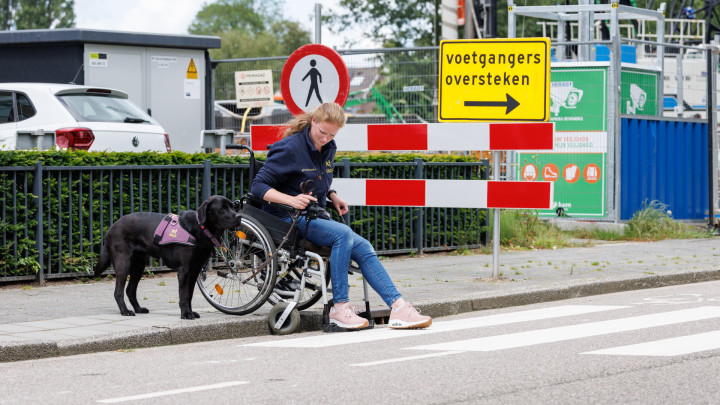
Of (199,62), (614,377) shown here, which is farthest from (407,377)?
(199,62)

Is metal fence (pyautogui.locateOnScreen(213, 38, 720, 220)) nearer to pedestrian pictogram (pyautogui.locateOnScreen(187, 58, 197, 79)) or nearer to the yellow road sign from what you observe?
pedestrian pictogram (pyautogui.locateOnScreen(187, 58, 197, 79))

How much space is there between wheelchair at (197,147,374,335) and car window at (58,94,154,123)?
19.0 feet

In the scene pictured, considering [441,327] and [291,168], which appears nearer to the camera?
[291,168]

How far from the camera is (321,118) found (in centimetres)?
800

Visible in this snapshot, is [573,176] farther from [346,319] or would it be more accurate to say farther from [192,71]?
[346,319]

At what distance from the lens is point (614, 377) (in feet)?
19.8

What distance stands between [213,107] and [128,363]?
13274mm

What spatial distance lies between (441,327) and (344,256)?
0.96 m

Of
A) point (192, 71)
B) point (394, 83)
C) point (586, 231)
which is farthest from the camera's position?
point (192, 71)

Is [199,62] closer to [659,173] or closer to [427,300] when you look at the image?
[659,173]

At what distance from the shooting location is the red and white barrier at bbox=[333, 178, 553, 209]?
10102mm

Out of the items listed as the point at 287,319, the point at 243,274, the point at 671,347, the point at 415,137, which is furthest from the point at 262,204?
the point at 671,347

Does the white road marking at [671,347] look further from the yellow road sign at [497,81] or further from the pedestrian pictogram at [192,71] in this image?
the pedestrian pictogram at [192,71]

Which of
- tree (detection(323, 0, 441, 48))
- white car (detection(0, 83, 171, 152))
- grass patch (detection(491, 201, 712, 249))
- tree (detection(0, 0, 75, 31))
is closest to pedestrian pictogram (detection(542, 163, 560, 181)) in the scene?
grass patch (detection(491, 201, 712, 249))
